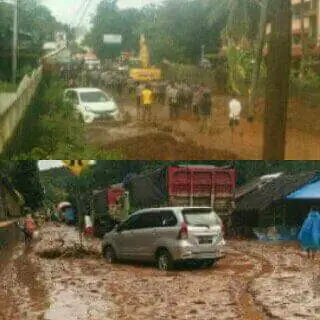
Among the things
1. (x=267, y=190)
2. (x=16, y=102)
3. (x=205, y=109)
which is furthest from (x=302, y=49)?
(x=16, y=102)

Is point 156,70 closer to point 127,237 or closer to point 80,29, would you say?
point 80,29

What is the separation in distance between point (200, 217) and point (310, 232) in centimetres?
67

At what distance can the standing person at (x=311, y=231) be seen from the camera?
18.0ft

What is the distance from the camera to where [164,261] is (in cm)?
562

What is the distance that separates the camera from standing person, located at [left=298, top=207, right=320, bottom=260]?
5.50m

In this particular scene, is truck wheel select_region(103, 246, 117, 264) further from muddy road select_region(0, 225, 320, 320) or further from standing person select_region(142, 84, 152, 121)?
standing person select_region(142, 84, 152, 121)

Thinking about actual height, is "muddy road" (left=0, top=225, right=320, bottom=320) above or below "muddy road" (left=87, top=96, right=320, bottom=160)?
below

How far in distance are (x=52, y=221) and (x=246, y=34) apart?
156 centimetres

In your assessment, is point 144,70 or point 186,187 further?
point 186,187

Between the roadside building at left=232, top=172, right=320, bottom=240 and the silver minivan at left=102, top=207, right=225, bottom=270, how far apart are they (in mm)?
169

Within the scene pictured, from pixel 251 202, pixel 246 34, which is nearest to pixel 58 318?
pixel 251 202

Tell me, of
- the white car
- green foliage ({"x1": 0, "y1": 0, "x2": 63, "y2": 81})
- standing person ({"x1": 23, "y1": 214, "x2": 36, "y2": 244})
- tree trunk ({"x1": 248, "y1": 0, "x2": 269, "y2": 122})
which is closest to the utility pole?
green foliage ({"x1": 0, "y1": 0, "x2": 63, "y2": 81})

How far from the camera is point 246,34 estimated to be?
5.17 metres

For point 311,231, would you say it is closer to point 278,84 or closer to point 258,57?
point 278,84
